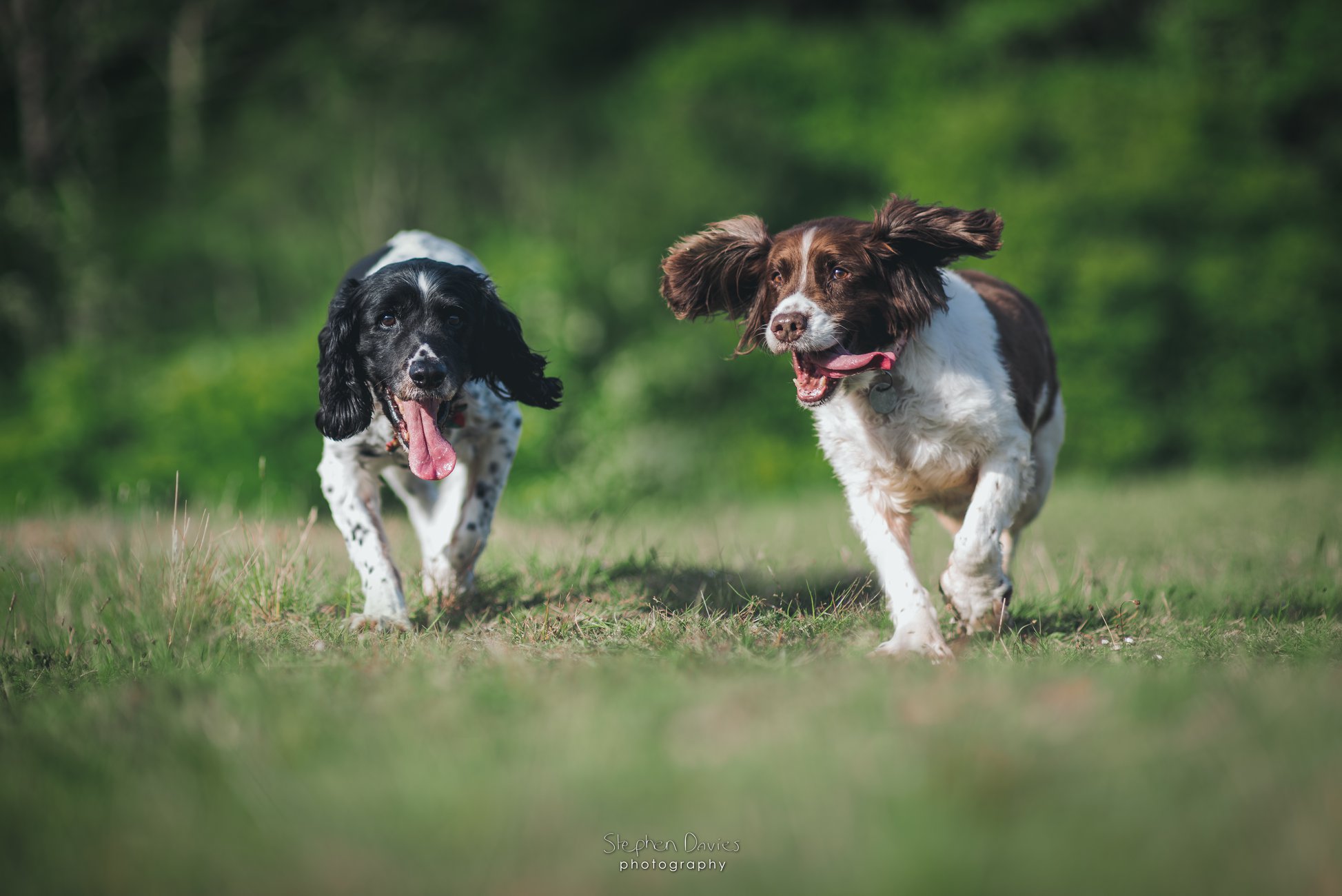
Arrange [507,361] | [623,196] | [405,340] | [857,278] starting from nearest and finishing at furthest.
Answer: [857,278] → [405,340] → [507,361] → [623,196]

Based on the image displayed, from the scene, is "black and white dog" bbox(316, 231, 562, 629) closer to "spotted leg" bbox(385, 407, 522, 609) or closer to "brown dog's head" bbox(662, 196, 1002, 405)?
"spotted leg" bbox(385, 407, 522, 609)

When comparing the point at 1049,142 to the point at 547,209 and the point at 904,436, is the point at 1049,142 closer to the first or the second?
the point at 547,209

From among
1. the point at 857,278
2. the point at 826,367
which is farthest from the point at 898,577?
the point at 857,278

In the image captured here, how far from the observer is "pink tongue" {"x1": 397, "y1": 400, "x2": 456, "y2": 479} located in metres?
4.20

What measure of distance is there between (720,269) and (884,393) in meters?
0.92

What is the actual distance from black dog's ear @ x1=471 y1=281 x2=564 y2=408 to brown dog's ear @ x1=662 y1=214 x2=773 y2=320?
25.1 inches

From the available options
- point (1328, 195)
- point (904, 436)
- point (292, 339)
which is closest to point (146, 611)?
point (904, 436)

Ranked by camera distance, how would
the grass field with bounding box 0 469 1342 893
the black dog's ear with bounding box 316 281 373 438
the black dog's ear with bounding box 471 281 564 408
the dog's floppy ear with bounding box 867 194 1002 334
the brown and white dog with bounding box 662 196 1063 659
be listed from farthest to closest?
1. the black dog's ear with bounding box 471 281 564 408
2. the black dog's ear with bounding box 316 281 373 438
3. the dog's floppy ear with bounding box 867 194 1002 334
4. the brown and white dog with bounding box 662 196 1063 659
5. the grass field with bounding box 0 469 1342 893

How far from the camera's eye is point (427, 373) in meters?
4.20

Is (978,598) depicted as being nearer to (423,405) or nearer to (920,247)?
(920,247)

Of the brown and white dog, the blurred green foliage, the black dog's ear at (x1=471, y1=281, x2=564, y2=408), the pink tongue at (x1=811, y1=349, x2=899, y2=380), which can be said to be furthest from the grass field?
the blurred green foliage

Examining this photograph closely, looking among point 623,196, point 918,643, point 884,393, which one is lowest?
point 918,643

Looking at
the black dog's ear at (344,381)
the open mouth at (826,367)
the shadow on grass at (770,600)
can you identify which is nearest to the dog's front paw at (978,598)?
the shadow on grass at (770,600)

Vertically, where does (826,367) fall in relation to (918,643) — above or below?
above
